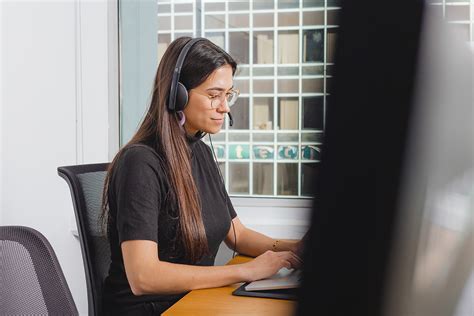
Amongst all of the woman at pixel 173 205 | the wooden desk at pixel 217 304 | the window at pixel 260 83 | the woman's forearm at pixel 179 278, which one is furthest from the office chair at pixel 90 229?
the window at pixel 260 83

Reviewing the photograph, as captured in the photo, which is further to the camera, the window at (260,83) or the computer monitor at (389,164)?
the window at (260,83)

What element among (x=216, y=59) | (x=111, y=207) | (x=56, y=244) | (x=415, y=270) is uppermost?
(x=216, y=59)

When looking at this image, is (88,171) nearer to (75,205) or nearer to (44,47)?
(75,205)

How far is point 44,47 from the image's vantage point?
226 cm

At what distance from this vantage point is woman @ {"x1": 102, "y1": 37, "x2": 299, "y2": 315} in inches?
48.6

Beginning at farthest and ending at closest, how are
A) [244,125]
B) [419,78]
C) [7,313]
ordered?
[244,125] < [7,313] < [419,78]

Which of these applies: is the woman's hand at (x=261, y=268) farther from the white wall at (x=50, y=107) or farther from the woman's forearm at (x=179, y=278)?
the white wall at (x=50, y=107)

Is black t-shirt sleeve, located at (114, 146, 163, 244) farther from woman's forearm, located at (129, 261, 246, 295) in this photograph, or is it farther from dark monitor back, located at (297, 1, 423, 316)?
dark monitor back, located at (297, 1, 423, 316)

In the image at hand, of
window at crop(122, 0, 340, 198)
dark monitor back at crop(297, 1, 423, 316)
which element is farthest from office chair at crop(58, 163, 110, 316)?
dark monitor back at crop(297, 1, 423, 316)

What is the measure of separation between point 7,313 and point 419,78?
1300 millimetres

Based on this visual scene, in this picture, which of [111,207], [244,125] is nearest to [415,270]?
[111,207]

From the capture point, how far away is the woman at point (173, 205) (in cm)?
123

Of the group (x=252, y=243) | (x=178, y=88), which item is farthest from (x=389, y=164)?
(x=252, y=243)

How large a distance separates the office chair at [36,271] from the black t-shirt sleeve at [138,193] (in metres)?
0.15
